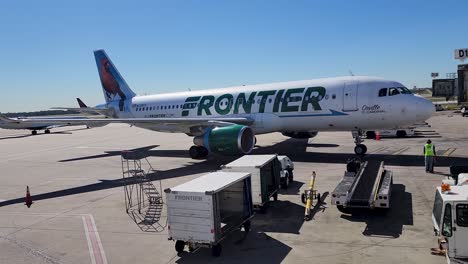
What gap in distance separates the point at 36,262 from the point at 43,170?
17.6 m

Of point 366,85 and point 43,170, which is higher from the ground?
point 366,85

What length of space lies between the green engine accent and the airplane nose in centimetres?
933

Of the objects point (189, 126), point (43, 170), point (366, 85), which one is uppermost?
point (366, 85)

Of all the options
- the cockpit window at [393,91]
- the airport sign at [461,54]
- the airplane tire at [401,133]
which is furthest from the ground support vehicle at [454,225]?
the airport sign at [461,54]

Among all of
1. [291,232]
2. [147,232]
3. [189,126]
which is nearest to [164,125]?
[189,126]

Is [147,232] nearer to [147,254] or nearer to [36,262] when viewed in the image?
[147,254]

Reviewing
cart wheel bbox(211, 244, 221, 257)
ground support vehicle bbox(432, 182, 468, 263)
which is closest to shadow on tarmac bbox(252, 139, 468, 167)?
ground support vehicle bbox(432, 182, 468, 263)

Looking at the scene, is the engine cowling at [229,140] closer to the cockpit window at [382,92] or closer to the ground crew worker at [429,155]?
the cockpit window at [382,92]

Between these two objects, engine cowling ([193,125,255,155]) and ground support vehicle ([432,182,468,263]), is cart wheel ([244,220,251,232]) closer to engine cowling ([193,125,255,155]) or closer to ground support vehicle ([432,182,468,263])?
ground support vehicle ([432,182,468,263])

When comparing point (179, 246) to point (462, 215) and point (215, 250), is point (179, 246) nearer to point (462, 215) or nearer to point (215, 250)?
point (215, 250)

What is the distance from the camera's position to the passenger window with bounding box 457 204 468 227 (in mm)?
8383

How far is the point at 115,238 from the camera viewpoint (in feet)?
39.2

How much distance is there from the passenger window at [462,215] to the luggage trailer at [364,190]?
3.70 m

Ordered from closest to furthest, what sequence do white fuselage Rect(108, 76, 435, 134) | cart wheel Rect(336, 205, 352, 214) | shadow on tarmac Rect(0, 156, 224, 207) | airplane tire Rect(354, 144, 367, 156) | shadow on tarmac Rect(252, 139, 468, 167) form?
A: cart wheel Rect(336, 205, 352, 214) → shadow on tarmac Rect(0, 156, 224, 207) → shadow on tarmac Rect(252, 139, 468, 167) → white fuselage Rect(108, 76, 435, 134) → airplane tire Rect(354, 144, 367, 156)
